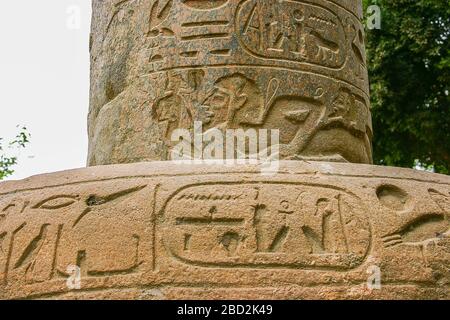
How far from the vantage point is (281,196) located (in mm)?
2768

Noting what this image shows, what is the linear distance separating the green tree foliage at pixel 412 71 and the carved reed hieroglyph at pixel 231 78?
7.70 m

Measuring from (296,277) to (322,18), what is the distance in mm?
1860

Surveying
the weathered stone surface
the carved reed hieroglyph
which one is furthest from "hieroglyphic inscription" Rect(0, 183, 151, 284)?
the carved reed hieroglyph

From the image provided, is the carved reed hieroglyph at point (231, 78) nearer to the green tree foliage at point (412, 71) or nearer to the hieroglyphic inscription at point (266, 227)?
the hieroglyphic inscription at point (266, 227)

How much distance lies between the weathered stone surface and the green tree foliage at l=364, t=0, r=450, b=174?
8748 mm

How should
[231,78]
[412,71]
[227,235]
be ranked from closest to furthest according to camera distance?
[227,235], [231,78], [412,71]

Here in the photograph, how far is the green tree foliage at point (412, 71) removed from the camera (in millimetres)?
11211

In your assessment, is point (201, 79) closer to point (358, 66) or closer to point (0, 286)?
point (358, 66)

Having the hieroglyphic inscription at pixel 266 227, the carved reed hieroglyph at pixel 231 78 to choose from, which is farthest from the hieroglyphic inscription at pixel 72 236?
the carved reed hieroglyph at pixel 231 78

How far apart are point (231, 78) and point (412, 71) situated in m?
8.64

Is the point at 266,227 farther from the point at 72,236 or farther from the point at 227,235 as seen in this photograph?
the point at 72,236

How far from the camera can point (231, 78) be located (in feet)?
11.8

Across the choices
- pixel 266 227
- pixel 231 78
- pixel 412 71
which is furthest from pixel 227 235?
pixel 412 71

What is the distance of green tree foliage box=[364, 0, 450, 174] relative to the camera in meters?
11.2
